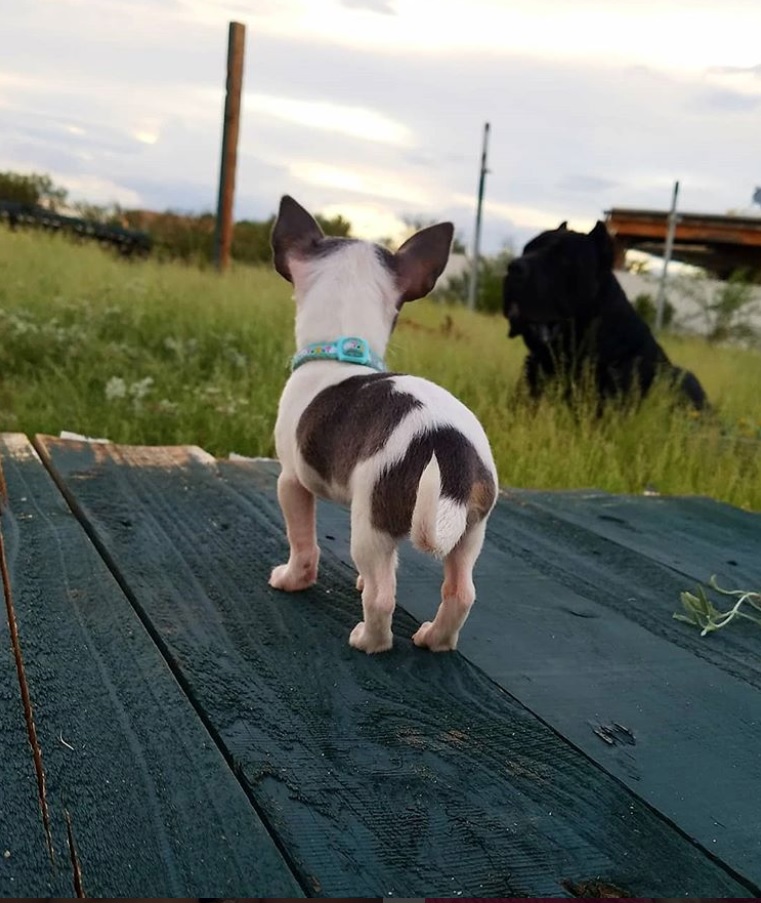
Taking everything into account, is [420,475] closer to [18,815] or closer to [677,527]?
[18,815]

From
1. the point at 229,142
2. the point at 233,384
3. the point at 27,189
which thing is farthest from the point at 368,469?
the point at 27,189

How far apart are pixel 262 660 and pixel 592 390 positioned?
362cm

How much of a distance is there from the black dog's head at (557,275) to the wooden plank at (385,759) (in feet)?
9.24

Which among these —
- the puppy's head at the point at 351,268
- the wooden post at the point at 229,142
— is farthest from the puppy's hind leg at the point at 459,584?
the wooden post at the point at 229,142

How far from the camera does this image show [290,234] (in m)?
2.00

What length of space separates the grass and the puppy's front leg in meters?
2.21

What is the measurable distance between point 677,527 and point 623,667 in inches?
50.3

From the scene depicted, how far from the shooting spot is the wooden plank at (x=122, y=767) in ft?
3.31

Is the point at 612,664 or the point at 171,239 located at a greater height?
the point at 171,239

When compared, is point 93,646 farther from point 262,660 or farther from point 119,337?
point 119,337

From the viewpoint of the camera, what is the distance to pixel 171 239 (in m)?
14.0

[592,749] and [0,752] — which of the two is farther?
[592,749]

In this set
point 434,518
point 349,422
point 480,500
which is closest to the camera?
point 434,518

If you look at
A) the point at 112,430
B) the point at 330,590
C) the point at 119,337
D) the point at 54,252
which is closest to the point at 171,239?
the point at 54,252
